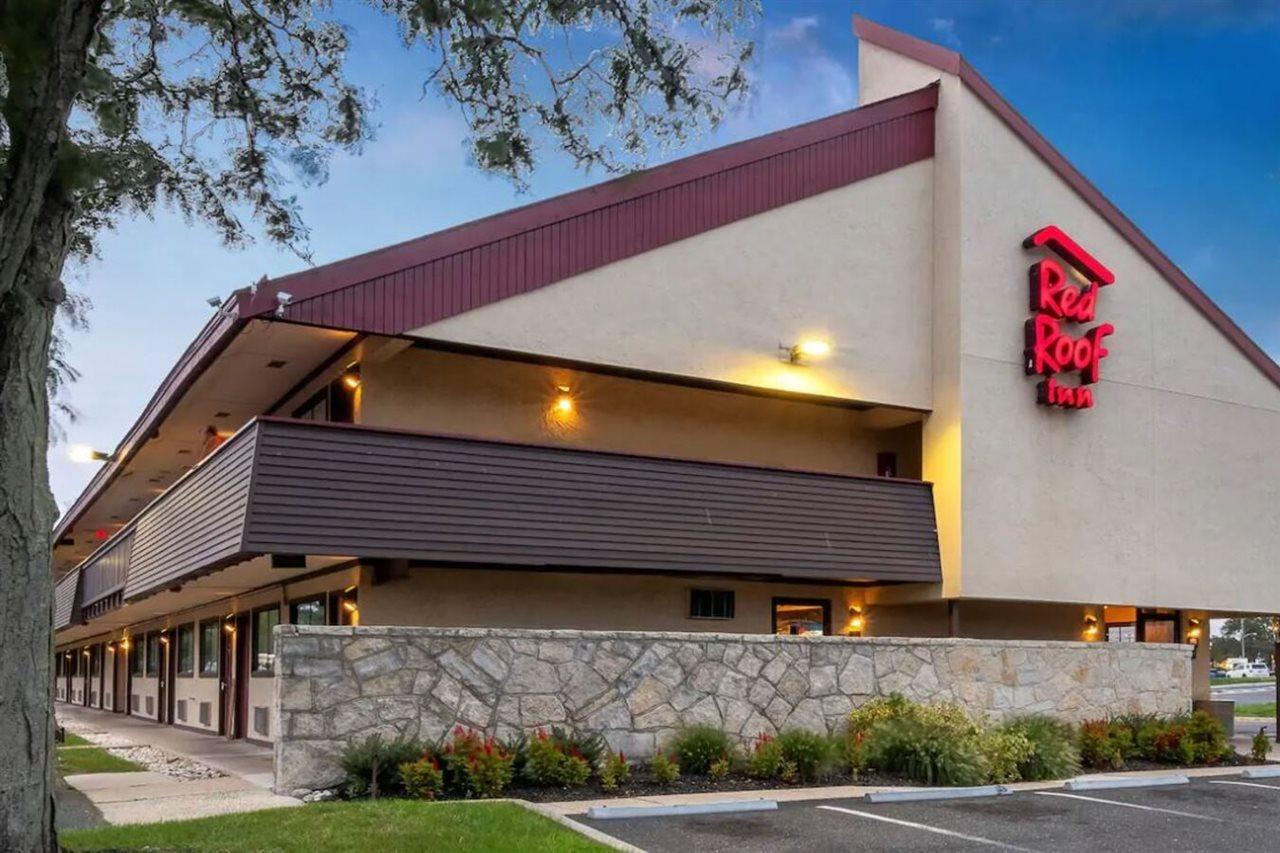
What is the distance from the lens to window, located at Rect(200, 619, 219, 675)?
2499cm

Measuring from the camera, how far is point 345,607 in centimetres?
1761

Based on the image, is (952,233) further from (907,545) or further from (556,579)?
(556,579)

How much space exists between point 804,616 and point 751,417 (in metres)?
3.77

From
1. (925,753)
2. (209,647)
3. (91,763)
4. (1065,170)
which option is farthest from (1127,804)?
(209,647)

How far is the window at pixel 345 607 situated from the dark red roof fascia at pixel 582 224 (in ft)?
12.8

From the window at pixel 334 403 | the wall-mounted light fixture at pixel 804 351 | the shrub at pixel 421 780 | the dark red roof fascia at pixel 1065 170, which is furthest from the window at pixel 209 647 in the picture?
the dark red roof fascia at pixel 1065 170

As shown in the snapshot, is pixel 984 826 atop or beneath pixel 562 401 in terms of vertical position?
beneath

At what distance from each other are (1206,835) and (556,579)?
9837 millimetres

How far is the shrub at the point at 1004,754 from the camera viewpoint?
49.8 ft

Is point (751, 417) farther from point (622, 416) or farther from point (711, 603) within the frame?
point (711, 603)

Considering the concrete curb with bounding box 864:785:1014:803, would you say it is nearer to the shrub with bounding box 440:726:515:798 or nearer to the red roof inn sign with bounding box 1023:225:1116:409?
the shrub with bounding box 440:726:515:798

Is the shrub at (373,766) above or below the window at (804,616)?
below

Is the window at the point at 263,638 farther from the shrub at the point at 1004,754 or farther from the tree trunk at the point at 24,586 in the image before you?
the tree trunk at the point at 24,586

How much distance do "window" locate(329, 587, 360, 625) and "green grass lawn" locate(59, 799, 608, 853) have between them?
6196mm
